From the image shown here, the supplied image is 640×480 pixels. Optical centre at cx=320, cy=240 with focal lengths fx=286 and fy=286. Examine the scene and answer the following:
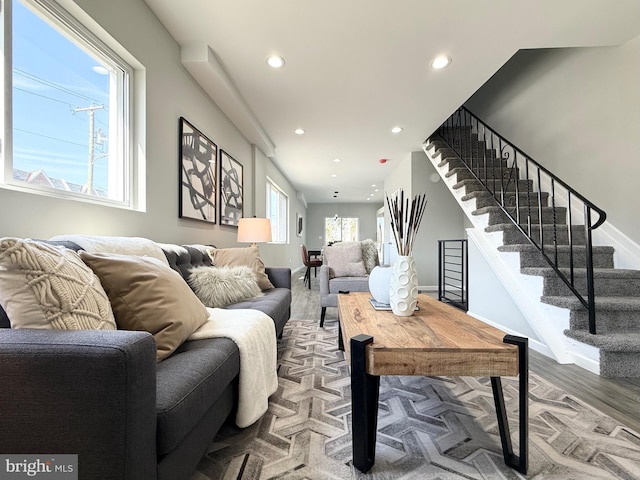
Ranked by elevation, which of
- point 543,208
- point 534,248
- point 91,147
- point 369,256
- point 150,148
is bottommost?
point 369,256

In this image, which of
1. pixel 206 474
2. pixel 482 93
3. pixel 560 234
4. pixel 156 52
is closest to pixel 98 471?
pixel 206 474

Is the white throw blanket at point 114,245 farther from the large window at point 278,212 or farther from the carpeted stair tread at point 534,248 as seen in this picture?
the large window at point 278,212

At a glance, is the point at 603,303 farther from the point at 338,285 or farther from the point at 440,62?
the point at 440,62

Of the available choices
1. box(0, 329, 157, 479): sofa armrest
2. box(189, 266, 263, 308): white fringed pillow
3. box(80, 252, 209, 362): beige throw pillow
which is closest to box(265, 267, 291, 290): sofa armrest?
box(189, 266, 263, 308): white fringed pillow

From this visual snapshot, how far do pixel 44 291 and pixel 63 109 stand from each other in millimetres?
1366

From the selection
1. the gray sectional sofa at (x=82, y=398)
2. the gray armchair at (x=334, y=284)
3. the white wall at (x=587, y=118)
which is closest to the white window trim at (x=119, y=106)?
the gray sectional sofa at (x=82, y=398)

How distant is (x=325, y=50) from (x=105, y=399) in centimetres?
284

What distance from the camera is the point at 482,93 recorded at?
4852mm

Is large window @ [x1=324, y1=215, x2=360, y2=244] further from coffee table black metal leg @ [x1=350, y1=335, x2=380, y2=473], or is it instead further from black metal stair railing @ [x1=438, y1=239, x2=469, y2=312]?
coffee table black metal leg @ [x1=350, y1=335, x2=380, y2=473]

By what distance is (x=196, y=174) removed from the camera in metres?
2.79

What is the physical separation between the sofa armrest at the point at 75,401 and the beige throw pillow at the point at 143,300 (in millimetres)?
355

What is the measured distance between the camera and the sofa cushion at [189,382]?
76 centimetres
